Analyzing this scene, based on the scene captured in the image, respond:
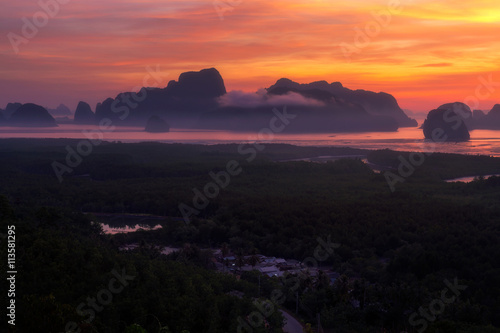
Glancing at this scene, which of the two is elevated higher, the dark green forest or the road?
the dark green forest

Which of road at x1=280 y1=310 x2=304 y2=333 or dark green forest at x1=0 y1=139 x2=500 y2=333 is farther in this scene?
road at x1=280 y1=310 x2=304 y2=333

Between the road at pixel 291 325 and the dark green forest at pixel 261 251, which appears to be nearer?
the dark green forest at pixel 261 251

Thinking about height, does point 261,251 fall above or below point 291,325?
above

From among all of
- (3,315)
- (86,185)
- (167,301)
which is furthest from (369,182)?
(3,315)

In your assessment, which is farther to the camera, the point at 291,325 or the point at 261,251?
the point at 261,251
